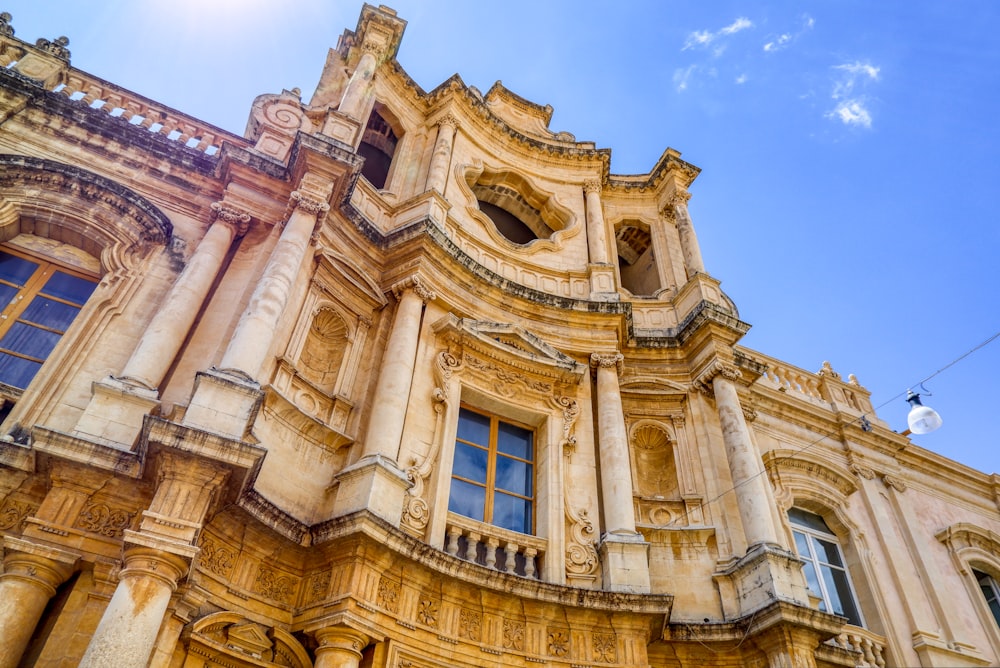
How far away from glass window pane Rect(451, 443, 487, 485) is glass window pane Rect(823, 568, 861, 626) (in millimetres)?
6044

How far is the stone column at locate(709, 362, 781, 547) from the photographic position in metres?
9.50

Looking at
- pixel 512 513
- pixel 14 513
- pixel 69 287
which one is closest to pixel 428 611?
pixel 512 513

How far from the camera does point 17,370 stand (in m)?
Answer: 7.79

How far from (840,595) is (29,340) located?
479 inches

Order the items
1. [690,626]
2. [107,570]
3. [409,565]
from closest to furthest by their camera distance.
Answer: [107,570] < [409,565] < [690,626]

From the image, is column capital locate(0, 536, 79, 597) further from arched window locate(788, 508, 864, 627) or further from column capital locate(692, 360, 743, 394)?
arched window locate(788, 508, 864, 627)

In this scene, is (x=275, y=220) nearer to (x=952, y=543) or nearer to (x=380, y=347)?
(x=380, y=347)

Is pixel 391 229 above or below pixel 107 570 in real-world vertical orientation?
above

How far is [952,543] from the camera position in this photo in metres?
13.1

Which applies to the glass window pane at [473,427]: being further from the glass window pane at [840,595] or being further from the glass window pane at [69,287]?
the glass window pane at [840,595]

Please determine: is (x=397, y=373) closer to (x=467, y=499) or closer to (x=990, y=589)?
(x=467, y=499)

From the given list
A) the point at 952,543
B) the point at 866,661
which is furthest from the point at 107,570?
the point at 952,543

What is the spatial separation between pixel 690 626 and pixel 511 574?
100 inches

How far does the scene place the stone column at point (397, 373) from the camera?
8.52 meters
